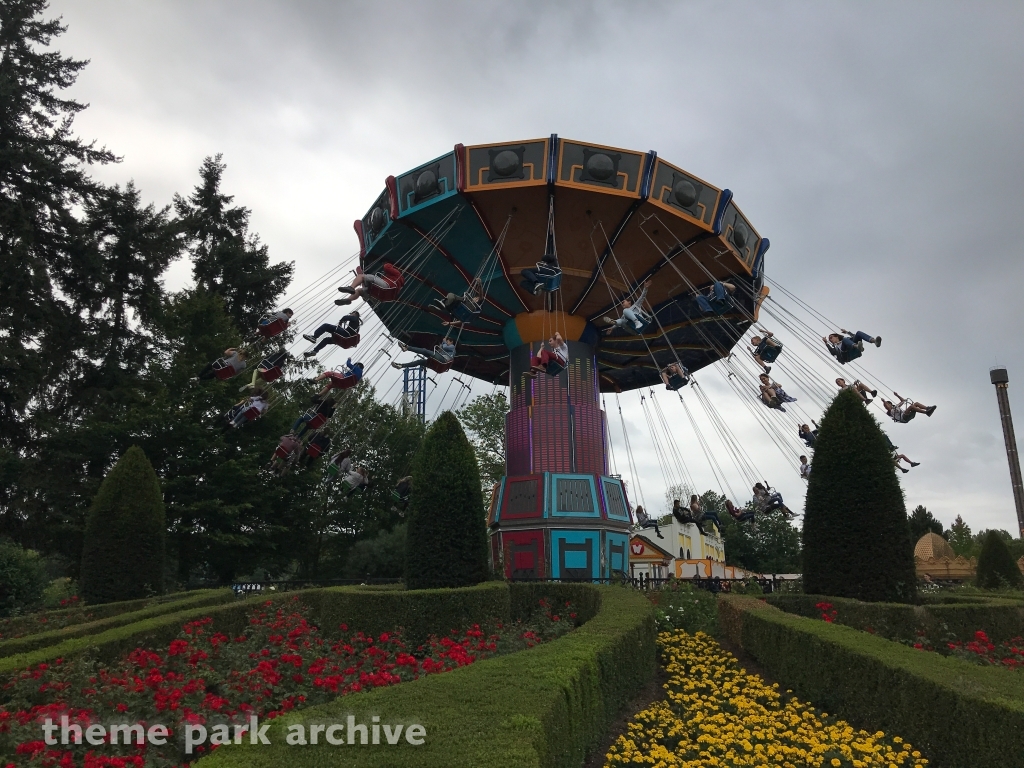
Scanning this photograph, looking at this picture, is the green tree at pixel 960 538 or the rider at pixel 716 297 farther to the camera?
the green tree at pixel 960 538

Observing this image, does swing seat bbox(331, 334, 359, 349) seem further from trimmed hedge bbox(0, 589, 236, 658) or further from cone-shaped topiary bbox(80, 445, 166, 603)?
trimmed hedge bbox(0, 589, 236, 658)

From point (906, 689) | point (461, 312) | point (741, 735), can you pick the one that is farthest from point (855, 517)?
point (461, 312)

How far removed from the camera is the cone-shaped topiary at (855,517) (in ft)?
35.0

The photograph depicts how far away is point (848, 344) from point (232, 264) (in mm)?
23415

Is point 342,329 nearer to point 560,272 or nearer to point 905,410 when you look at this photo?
point 560,272

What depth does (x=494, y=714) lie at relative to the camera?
405cm

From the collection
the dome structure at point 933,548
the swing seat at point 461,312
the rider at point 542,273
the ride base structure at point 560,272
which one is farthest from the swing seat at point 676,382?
the dome structure at point 933,548

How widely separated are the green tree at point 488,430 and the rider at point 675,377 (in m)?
17.5

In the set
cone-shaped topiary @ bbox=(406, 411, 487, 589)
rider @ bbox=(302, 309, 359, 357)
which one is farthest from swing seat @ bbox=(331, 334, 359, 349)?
cone-shaped topiary @ bbox=(406, 411, 487, 589)

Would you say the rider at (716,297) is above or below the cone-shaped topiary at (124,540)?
above

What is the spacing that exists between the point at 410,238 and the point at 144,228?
10.9 metres

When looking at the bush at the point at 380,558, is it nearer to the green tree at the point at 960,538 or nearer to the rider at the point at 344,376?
the rider at the point at 344,376

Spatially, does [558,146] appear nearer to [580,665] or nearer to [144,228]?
[580,665]

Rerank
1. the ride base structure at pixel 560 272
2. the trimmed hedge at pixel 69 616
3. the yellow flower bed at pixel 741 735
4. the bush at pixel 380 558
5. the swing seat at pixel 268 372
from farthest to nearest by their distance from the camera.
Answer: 1. the bush at pixel 380 558
2. the ride base structure at pixel 560 272
3. the swing seat at pixel 268 372
4. the trimmed hedge at pixel 69 616
5. the yellow flower bed at pixel 741 735
